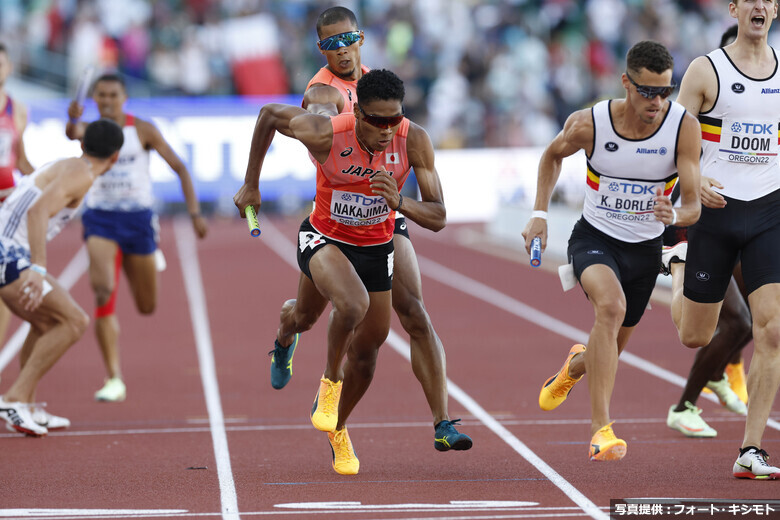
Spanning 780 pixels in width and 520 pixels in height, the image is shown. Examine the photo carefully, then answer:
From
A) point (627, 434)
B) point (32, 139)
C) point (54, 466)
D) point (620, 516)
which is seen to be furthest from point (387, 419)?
point (32, 139)

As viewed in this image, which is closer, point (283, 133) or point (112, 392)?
point (283, 133)

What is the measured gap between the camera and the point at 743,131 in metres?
7.12

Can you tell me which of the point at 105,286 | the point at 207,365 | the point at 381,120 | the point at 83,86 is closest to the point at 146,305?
the point at 105,286

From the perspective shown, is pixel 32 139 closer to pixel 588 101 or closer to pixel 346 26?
pixel 588 101

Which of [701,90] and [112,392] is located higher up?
[701,90]

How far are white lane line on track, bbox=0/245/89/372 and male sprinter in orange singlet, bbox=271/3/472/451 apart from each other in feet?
16.8

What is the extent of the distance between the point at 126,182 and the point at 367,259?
4119mm

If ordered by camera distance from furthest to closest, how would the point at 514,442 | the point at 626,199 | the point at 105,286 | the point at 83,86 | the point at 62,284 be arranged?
the point at 62,284, the point at 105,286, the point at 83,86, the point at 514,442, the point at 626,199

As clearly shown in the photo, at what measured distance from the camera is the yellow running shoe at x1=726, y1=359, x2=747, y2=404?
9250 mm

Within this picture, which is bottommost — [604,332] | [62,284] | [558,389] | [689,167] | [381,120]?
[62,284]

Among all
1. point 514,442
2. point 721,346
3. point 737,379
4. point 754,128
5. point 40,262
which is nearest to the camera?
point 754,128

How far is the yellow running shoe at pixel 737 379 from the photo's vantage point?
925 cm

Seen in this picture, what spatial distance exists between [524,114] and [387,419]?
19.9 metres

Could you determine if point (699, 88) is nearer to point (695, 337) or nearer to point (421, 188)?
point (695, 337)
